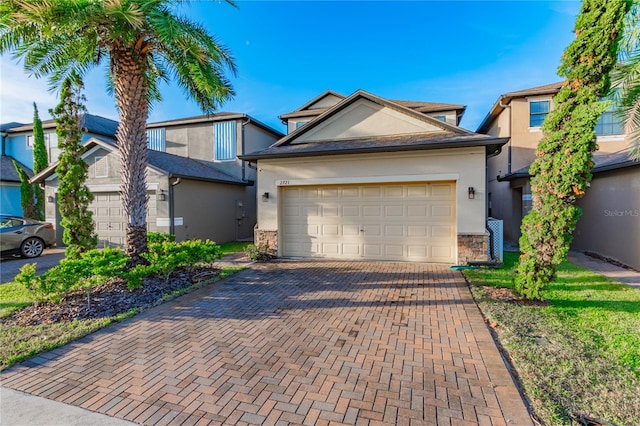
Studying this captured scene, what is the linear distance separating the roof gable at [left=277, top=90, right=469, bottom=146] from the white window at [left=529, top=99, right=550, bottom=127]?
6869mm

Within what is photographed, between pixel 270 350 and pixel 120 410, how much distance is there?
1.63 metres

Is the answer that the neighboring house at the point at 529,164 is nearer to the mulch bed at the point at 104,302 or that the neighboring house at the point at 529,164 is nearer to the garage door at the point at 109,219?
the mulch bed at the point at 104,302

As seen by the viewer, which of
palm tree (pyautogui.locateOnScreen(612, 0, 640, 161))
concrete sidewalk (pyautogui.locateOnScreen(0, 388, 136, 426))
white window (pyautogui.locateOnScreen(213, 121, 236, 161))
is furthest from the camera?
white window (pyautogui.locateOnScreen(213, 121, 236, 161))

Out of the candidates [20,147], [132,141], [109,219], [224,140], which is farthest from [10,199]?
[132,141]

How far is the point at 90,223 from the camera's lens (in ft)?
26.9

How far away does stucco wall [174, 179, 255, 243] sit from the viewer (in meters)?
12.3

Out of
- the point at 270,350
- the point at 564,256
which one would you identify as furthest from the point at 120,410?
the point at 564,256

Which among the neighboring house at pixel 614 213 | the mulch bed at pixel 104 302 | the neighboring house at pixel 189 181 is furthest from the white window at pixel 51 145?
the neighboring house at pixel 614 213

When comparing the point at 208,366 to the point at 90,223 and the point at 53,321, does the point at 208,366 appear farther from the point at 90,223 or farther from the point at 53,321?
the point at 90,223

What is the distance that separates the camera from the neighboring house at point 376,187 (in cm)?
857

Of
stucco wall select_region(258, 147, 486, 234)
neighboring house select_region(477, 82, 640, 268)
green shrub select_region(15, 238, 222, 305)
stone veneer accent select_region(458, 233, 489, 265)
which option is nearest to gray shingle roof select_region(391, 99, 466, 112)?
neighboring house select_region(477, 82, 640, 268)

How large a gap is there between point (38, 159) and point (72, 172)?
11270mm

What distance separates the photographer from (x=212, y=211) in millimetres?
13844

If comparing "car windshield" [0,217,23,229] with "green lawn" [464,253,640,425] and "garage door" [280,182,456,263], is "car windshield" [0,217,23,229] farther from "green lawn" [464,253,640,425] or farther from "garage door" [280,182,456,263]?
"green lawn" [464,253,640,425]
